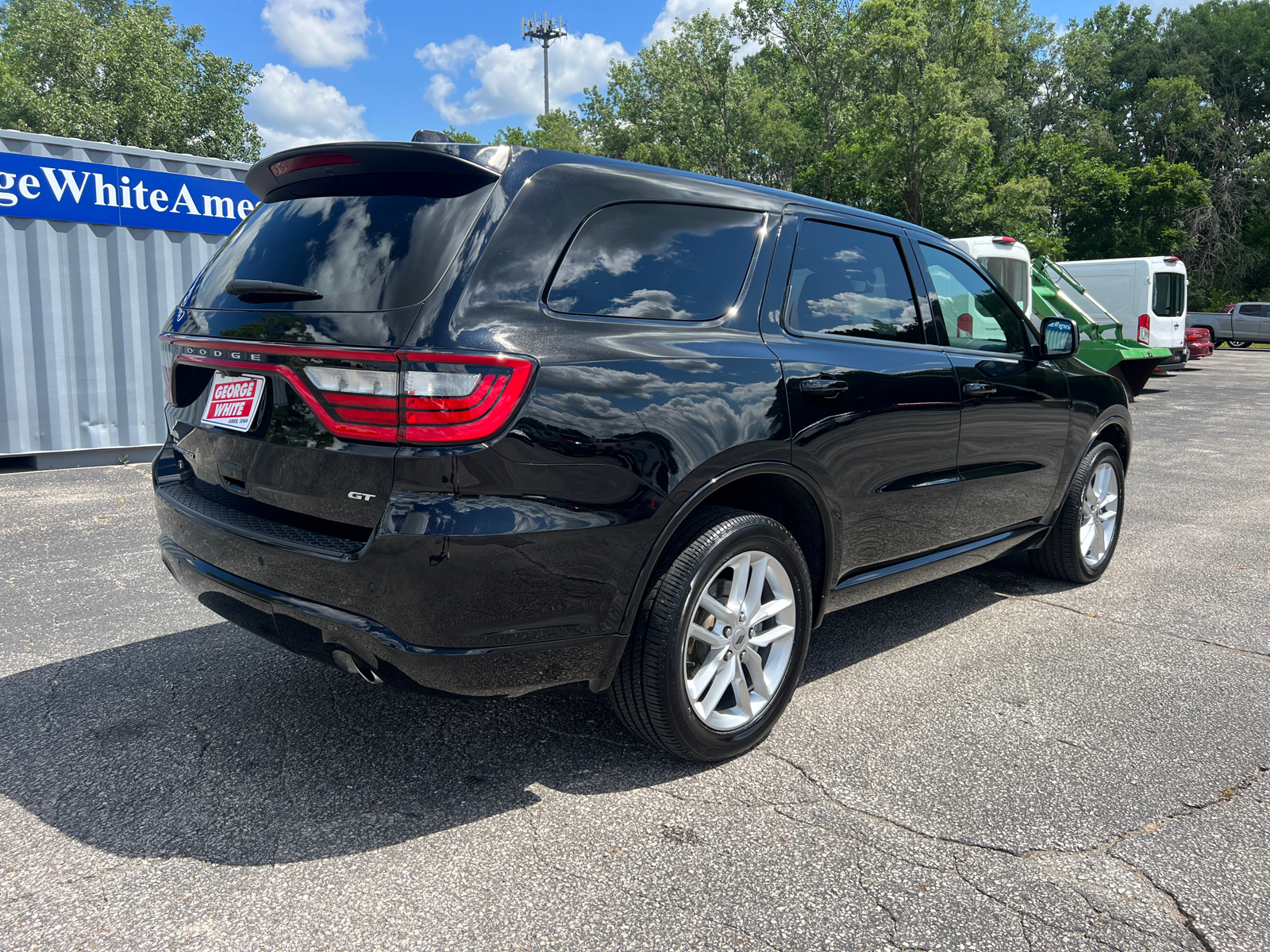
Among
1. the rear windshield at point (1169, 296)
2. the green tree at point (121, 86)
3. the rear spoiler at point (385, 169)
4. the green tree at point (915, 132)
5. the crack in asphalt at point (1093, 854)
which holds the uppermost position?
the green tree at point (121, 86)

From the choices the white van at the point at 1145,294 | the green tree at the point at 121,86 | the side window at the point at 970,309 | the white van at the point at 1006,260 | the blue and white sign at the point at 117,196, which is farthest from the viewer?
the green tree at the point at 121,86

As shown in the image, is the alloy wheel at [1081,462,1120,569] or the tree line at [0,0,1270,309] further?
the tree line at [0,0,1270,309]

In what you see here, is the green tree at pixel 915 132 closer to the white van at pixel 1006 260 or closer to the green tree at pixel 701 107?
the green tree at pixel 701 107

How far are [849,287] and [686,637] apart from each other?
1513 mm

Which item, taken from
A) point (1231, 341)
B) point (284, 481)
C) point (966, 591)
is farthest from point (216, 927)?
point (1231, 341)

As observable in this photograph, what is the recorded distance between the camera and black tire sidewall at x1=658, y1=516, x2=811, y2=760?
2.66 m

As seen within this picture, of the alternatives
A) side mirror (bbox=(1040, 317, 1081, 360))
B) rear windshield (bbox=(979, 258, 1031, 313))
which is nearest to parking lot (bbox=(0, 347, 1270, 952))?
side mirror (bbox=(1040, 317, 1081, 360))

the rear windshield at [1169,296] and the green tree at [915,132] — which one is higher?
the green tree at [915,132]

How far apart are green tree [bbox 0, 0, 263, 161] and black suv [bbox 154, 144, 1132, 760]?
150 ft

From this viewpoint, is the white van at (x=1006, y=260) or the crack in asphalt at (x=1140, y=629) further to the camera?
the white van at (x=1006, y=260)

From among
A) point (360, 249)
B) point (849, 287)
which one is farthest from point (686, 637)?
point (849, 287)

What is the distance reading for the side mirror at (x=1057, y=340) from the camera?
436 centimetres

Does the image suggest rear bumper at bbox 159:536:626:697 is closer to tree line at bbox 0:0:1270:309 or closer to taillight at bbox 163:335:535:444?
taillight at bbox 163:335:535:444

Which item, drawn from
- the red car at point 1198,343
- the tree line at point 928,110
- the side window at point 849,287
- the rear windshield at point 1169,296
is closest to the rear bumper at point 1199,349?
the red car at point 1198,343
